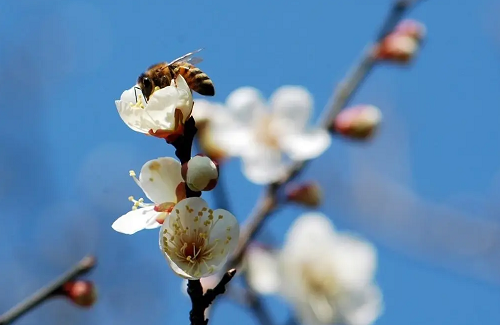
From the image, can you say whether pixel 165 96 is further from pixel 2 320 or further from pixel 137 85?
pixel 2 320

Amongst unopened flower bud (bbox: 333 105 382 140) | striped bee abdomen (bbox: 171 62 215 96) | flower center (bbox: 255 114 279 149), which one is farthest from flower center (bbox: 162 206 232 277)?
flower center (bbox: 255 114 279 149)

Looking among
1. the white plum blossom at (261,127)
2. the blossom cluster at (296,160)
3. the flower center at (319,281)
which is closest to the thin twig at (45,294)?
the blossom cluster at (296,160)

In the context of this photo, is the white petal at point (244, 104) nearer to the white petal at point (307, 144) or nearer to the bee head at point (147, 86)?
the white petal at point (307, 144)

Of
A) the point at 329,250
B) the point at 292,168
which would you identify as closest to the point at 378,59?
the point at 292,168

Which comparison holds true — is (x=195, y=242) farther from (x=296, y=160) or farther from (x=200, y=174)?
(x=296, y=160)

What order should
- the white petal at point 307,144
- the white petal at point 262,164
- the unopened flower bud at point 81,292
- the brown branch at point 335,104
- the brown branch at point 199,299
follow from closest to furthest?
the brown branch at point 199,299, the unopened flower bud at point 81,292, the brown branch at point 335,104, the white petal at point 307,144, the white petal at point 262,164

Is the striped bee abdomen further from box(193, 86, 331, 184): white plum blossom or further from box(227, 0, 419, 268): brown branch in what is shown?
box(193, 86, 331, 184): white plum blossom

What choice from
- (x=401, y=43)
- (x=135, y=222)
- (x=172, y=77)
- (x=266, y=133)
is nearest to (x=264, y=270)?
(x=266, y=133)

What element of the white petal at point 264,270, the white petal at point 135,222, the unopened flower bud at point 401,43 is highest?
the white petal at point 135,222
